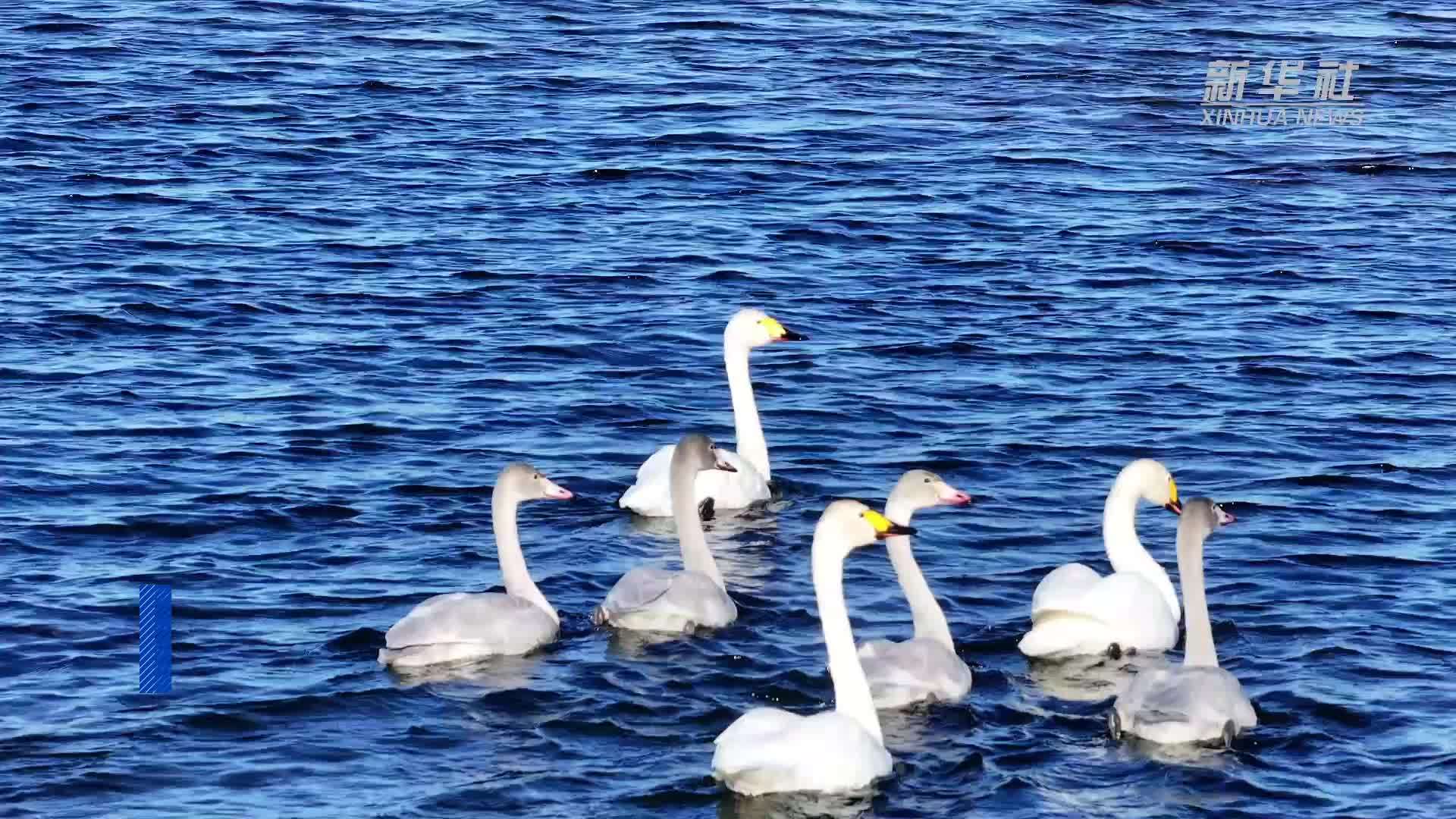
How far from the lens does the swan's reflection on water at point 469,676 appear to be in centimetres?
1215

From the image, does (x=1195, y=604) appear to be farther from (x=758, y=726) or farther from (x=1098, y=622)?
(x=758, y=726)

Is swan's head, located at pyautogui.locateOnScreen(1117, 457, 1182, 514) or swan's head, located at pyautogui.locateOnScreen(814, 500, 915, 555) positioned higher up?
swan's head, located at pyautogui.locateOnScreen(814, 500, 915, 555)

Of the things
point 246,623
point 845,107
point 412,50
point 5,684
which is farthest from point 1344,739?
point 412,50

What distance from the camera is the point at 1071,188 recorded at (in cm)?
2447

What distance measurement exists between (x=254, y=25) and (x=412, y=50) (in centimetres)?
257

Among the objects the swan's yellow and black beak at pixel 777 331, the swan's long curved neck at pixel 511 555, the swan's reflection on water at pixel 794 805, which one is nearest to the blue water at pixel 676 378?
the swan's reflection on water at pixel 794 805

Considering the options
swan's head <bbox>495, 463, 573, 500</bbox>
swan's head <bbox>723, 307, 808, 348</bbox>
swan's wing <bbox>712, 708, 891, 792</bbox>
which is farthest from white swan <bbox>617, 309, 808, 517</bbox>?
swan's wing <bbox>712, 708, 891, 792</bbox>

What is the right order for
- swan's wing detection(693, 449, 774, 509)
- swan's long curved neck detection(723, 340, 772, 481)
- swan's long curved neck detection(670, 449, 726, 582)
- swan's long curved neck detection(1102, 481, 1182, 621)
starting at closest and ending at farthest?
swan's long curved neck detection(1102, 481, 1182, 621)
swan's long curved neck detection(670, 449, 726, 582)
swan's wing detection(693, 449, 774, 509)
swan's long curved neck detection(723, 340, 772, 481)

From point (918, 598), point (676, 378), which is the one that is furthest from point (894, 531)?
point (676, 378)

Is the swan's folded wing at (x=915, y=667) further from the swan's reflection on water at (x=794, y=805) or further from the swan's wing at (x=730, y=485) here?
the swan's wing at (x=730, y=485)

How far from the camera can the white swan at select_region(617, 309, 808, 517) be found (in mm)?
15305

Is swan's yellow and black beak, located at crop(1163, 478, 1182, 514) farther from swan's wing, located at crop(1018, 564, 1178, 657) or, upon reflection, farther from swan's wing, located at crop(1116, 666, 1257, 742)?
swan's wing, located at crop(1116, 666, 1257, 742)

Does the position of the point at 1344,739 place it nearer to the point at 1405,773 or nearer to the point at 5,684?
the point at 1405,773
